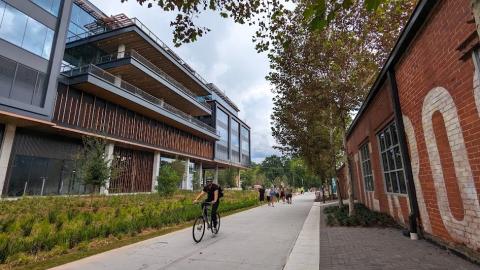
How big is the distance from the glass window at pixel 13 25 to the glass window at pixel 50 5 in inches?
76.0

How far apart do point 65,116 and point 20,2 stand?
29.2 feet

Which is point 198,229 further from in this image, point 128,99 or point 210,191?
point 128,99

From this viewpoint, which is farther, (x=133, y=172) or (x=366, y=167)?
(x=133, y=172)

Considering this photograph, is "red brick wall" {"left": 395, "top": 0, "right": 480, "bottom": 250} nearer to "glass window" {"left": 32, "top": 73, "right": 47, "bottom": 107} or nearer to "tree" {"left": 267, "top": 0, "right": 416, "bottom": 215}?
"tree" {"left": 267, "top": 0, "right": 416, "bottom": 215}

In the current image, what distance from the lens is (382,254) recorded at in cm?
565

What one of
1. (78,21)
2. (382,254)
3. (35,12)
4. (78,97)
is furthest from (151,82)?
(382,254)

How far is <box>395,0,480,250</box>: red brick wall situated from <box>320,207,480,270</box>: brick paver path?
448mm

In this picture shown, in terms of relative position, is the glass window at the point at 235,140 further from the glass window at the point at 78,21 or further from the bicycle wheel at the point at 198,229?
the bicycle wheel at the point at 198,229

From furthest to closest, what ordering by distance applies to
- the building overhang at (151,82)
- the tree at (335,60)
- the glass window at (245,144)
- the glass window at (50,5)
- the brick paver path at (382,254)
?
1. the glass window at (245,144)
2. the building overhang at (151,82)
3. the glass window at (50,5)
4. the tree at (335,60)
5. the brick paver path at (382,254)

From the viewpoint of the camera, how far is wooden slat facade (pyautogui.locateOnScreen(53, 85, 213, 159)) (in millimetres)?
23500

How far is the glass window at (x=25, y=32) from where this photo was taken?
19.2 meters

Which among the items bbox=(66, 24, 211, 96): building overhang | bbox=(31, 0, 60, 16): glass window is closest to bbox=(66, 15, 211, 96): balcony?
bbox=(66, 24, 211, 96): building overhang

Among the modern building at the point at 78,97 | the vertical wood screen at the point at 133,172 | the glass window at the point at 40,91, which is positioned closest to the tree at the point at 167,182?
the modern building at the point at 78,97

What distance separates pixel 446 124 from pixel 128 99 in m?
27.1
